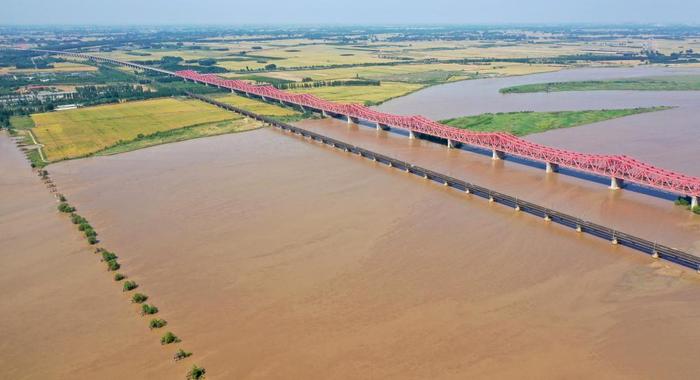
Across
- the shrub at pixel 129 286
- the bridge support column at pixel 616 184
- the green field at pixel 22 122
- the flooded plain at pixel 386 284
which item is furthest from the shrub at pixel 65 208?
the bridge support column at pixel 616 184

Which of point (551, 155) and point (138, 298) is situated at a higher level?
point (551, 155)

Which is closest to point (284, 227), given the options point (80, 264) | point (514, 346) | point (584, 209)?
point (80, 264)

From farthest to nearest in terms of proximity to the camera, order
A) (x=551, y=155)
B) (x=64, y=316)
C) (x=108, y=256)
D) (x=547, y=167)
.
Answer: (x=547, y=167) → (x=551, y=155) → (x=108, y=256) → (x=64, y=316)

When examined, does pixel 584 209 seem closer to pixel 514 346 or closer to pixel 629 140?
pixel 514 346

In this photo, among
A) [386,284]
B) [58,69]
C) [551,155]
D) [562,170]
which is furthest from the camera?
[58,69]

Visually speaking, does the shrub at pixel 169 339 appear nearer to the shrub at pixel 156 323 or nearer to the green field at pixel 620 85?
the shrub at pixel 156 323

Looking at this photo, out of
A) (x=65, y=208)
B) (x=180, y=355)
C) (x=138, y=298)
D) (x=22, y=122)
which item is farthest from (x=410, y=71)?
(x=180, y=355)

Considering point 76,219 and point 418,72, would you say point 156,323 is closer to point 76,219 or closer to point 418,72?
point 76,219
